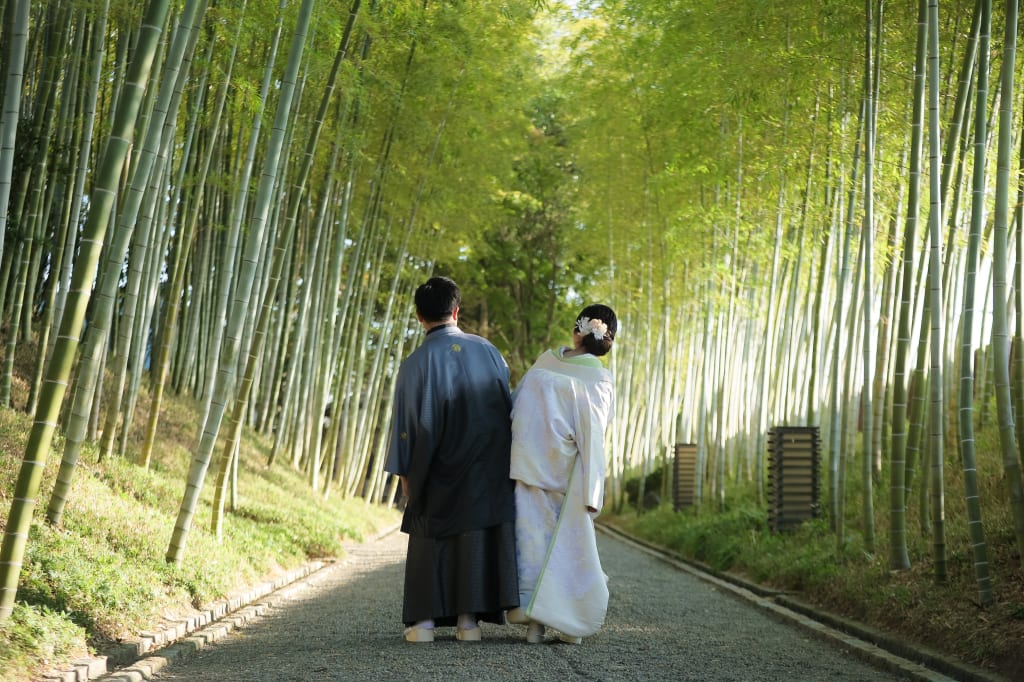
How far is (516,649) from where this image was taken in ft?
12.8

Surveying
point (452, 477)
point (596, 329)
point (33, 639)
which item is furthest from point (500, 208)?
point (33, 639)

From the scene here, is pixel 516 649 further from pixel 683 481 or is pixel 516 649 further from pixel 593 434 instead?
pixel 683 481

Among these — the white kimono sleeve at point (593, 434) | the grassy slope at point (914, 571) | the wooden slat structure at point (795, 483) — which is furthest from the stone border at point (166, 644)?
the wooden slat structure at point (795, 483)

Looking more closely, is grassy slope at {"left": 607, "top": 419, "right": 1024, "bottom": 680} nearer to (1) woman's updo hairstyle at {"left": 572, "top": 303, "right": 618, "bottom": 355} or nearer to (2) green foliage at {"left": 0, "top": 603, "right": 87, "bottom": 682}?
(1) woman's updo hairstyle at {"left": 572, "top": 303, "right": 618, "bottom": 355}

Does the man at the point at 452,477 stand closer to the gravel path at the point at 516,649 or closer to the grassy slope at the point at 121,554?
the gravel path at the point at 516,649

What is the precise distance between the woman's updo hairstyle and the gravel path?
1216 millimetres

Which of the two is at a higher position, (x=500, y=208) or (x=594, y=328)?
(x=500, y=208)

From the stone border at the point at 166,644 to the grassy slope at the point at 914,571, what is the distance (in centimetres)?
296

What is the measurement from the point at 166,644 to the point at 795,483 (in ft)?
17.6

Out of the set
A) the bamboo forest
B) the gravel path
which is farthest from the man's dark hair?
the gravel path

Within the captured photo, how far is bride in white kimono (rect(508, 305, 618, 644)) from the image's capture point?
4.12 m

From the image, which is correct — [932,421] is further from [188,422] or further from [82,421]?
[188,422]

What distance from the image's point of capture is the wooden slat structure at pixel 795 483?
8039 mm

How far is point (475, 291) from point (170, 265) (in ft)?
37.4
